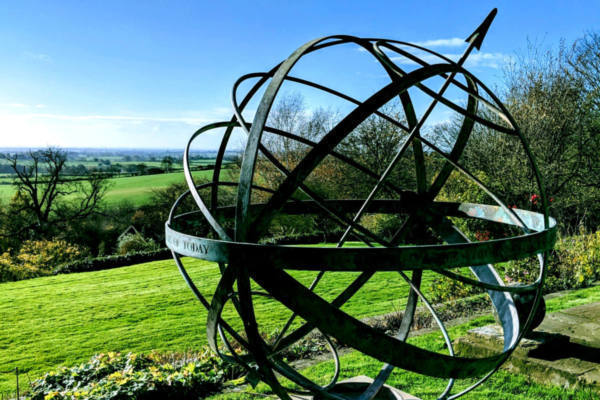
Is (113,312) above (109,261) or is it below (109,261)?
above

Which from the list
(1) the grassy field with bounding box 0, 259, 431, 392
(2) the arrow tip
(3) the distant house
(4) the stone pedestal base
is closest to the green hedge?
(1) the grassy field with bounding box 0, 259, 431, 392

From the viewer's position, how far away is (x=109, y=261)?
811 inches

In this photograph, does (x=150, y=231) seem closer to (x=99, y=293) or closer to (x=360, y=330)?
(x=99, y=293)

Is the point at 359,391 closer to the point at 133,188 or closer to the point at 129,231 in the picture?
the point at 129,231

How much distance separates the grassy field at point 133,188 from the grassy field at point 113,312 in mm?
13170

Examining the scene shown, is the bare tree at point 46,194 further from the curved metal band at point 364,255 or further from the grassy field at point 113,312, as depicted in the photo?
the curved metal band at point 364,255

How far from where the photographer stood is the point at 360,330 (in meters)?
2.02

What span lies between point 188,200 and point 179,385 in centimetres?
2000

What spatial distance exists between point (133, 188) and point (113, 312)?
2768cm

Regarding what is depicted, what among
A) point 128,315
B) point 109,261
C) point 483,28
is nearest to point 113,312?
point 128,315

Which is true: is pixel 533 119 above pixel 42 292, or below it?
above

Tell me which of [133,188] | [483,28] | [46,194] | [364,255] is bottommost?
[46,194]

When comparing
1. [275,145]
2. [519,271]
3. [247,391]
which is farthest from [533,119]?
[247,391]

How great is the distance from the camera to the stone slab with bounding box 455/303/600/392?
497 cm
